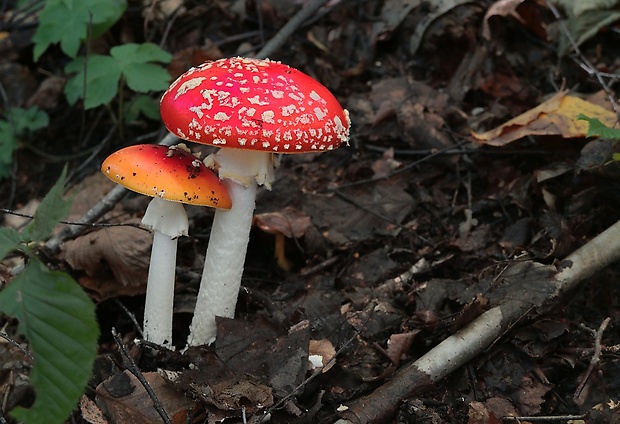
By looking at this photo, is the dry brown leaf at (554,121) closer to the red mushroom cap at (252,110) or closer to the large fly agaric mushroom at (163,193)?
the red mushroom cap at (252,110)

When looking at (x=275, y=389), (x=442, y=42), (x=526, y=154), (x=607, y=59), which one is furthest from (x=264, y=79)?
(x=607, y=59)

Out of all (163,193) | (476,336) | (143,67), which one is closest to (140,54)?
(143,67)

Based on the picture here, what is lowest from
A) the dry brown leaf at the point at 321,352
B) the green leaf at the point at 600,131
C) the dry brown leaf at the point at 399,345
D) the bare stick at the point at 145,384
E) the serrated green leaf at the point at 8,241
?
the dry brown leaf at the point at 321,352

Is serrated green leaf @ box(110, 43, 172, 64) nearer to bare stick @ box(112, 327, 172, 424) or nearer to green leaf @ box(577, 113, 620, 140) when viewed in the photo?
bare stick @ box(112, 327, 172, 424)

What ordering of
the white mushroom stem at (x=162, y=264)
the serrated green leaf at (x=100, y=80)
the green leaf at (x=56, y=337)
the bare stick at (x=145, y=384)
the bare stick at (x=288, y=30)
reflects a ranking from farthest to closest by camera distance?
the bare stick at (x=288, y=30), the serrated green leaf at (x=100, y=80), the white mushroom stem at (x=162, y=264), the bare stick at (x=145, y=384), the green leaf at (x=56, y=337)

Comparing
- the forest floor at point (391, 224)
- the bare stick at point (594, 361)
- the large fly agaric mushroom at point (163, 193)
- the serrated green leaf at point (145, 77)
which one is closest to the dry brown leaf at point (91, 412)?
the forest floor at point (391, 224)

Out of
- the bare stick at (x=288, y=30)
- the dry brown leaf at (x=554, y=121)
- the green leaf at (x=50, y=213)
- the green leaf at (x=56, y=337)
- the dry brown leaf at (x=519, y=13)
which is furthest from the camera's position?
the bare stick at (x=288, y=30)

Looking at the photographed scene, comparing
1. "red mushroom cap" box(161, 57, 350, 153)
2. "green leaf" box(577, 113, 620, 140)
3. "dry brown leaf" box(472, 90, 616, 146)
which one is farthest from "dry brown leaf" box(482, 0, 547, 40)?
"red mushroom cap" box(161, 57, 350, 153)

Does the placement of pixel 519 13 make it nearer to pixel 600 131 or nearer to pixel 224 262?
pixel 600 131
